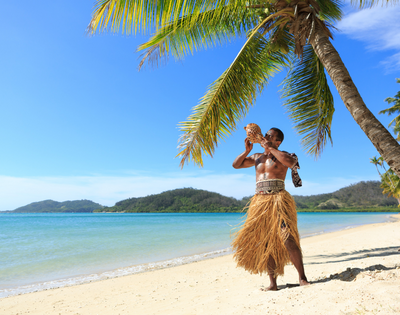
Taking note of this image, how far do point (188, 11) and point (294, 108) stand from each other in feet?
8.67

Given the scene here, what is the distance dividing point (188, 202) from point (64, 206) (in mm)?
86844

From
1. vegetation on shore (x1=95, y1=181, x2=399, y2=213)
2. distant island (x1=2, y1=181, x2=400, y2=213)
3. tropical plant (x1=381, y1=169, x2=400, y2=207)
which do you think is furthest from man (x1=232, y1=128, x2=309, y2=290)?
vegetation on shore (x1=95, y1=181, x2=399, y2=213)

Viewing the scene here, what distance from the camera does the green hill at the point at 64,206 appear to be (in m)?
145

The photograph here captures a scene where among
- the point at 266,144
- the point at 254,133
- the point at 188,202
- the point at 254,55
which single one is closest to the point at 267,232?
the point at 266,144

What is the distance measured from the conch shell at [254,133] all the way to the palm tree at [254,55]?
1.13 metres

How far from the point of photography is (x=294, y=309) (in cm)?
203

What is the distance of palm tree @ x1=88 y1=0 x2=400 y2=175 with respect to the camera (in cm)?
322

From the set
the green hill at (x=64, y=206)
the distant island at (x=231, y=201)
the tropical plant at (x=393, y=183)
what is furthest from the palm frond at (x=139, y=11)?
the green hill at (x=64, y=206)

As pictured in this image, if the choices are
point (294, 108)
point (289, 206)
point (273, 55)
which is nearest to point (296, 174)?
point (289, 206)

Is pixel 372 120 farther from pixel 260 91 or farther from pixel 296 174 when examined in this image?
pixel 260 91

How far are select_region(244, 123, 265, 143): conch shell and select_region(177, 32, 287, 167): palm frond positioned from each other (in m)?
1.57

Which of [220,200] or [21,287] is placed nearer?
[21,287]

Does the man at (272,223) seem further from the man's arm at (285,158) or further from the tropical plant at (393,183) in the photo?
the tropical plant at (393,183)

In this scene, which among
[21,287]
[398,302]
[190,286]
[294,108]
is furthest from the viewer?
[21,287]
